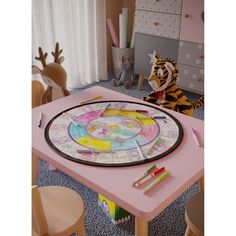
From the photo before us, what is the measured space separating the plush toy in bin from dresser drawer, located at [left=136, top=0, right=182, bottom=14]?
0.54 meters

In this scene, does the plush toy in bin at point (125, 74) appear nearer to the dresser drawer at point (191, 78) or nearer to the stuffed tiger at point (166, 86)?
the dresser drawer at point (191, 78)

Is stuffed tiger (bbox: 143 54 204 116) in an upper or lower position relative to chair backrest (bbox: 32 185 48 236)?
upper

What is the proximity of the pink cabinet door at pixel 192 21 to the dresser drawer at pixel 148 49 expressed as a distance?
0.13m

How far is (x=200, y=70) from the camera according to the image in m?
2.86

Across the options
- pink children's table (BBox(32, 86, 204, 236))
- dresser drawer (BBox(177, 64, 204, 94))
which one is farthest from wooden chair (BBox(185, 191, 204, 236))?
dresser drawer (BBox(177, 64, 204, 94))

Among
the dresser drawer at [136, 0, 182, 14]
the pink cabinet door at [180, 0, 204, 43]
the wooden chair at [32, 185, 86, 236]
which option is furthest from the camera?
the dresser drawer at [136, 0, 182, 14]

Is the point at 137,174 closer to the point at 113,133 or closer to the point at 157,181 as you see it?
the point at 157,181

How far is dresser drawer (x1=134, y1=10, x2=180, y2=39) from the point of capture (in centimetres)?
288

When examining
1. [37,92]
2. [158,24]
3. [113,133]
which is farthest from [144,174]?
[158,24]

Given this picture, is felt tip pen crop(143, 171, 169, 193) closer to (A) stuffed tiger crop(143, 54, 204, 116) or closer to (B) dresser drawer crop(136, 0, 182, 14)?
(A) stuffed tiger crop(143, 54, 204, 116)

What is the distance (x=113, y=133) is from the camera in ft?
4.09

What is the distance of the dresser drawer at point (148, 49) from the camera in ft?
9.72
